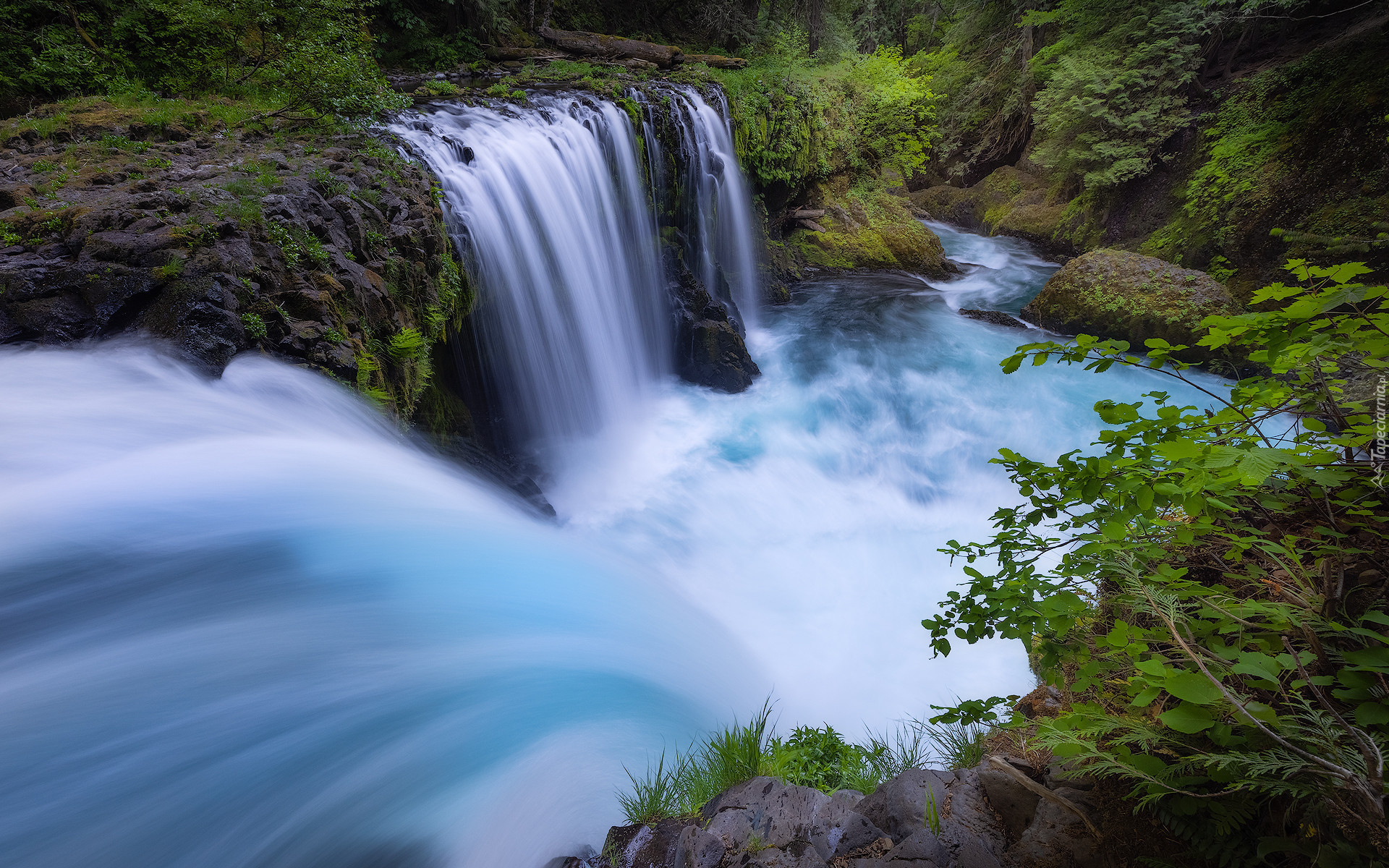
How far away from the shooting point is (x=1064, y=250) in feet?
44.7

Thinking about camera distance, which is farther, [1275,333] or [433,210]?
[433,210]

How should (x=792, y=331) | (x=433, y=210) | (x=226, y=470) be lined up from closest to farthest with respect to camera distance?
(x=226, y=470), (x=433, y=210), (x=792, y=331)

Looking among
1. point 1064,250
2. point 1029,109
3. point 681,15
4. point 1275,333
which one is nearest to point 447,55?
point 681,15

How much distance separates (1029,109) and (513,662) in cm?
1967

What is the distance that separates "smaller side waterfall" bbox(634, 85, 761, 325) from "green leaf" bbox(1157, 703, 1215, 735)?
9042 millimetres

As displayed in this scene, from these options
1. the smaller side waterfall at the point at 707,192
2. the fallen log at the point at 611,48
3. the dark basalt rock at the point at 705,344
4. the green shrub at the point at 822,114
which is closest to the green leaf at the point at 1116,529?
the dark basalt rock at the point at 705,344

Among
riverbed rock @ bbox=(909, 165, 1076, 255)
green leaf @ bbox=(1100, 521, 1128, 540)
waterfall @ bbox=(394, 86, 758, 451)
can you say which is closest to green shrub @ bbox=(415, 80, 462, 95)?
waterfall @ bbox=(394, 86, 758, 451)

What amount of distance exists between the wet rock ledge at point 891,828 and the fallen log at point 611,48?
13.4 m

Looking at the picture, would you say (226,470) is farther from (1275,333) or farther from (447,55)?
(447,55)

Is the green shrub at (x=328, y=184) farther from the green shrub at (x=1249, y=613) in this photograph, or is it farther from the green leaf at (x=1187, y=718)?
the green leaf at (x=1187, y=718)

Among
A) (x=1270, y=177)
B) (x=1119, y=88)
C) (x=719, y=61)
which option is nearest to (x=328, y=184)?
(x=719, y=61)

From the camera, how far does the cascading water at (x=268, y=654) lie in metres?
1.88

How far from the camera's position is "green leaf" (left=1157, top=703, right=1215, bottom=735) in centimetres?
110

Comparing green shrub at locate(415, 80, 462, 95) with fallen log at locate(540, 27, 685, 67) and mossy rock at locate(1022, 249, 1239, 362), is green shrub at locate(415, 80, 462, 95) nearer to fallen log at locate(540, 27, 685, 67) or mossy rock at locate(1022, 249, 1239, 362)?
fallen log at locate(540, 27, 685, 67)
